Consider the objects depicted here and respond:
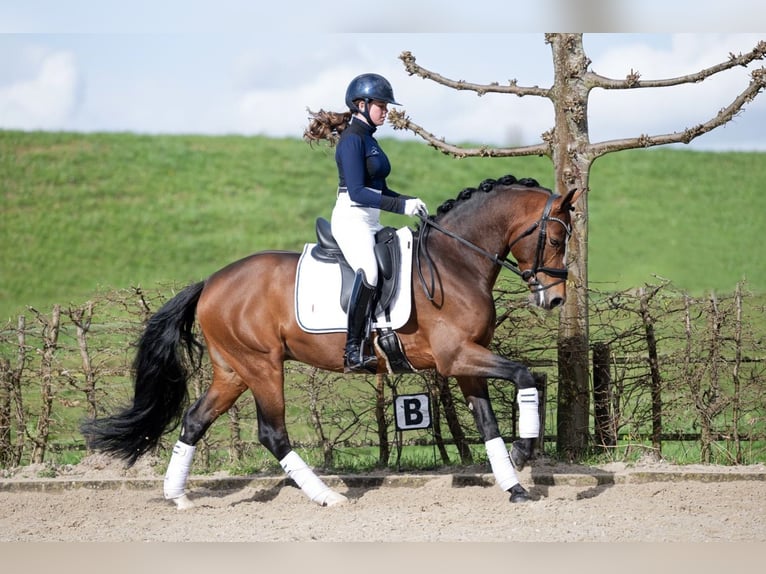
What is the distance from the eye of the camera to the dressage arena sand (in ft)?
21.5

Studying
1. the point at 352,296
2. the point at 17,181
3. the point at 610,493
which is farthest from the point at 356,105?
the point at 17,181

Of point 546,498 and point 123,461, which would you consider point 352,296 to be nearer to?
point 546,498

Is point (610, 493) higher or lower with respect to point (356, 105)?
lower

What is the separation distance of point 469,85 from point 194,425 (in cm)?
394

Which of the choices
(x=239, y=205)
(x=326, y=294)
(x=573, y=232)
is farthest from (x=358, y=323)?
(x=239, y=205)

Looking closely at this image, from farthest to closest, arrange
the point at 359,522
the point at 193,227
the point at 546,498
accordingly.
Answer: the point at 193,227
the point at 546,498
the point at 359,522

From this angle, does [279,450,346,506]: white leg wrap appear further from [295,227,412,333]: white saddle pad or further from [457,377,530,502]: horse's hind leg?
[457,377,530,502]: horse's hind leg

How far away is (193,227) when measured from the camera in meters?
29.2

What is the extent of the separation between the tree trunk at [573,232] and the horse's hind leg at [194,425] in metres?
2.93

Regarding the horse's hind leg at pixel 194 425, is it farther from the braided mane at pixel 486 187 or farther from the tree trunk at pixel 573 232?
the tree trunk at pixel 573 232

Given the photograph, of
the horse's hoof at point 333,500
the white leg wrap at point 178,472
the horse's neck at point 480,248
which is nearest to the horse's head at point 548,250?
the horse's neck at point 480,248

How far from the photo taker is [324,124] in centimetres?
770

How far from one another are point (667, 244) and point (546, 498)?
20.8 m

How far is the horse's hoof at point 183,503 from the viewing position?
7734mm
